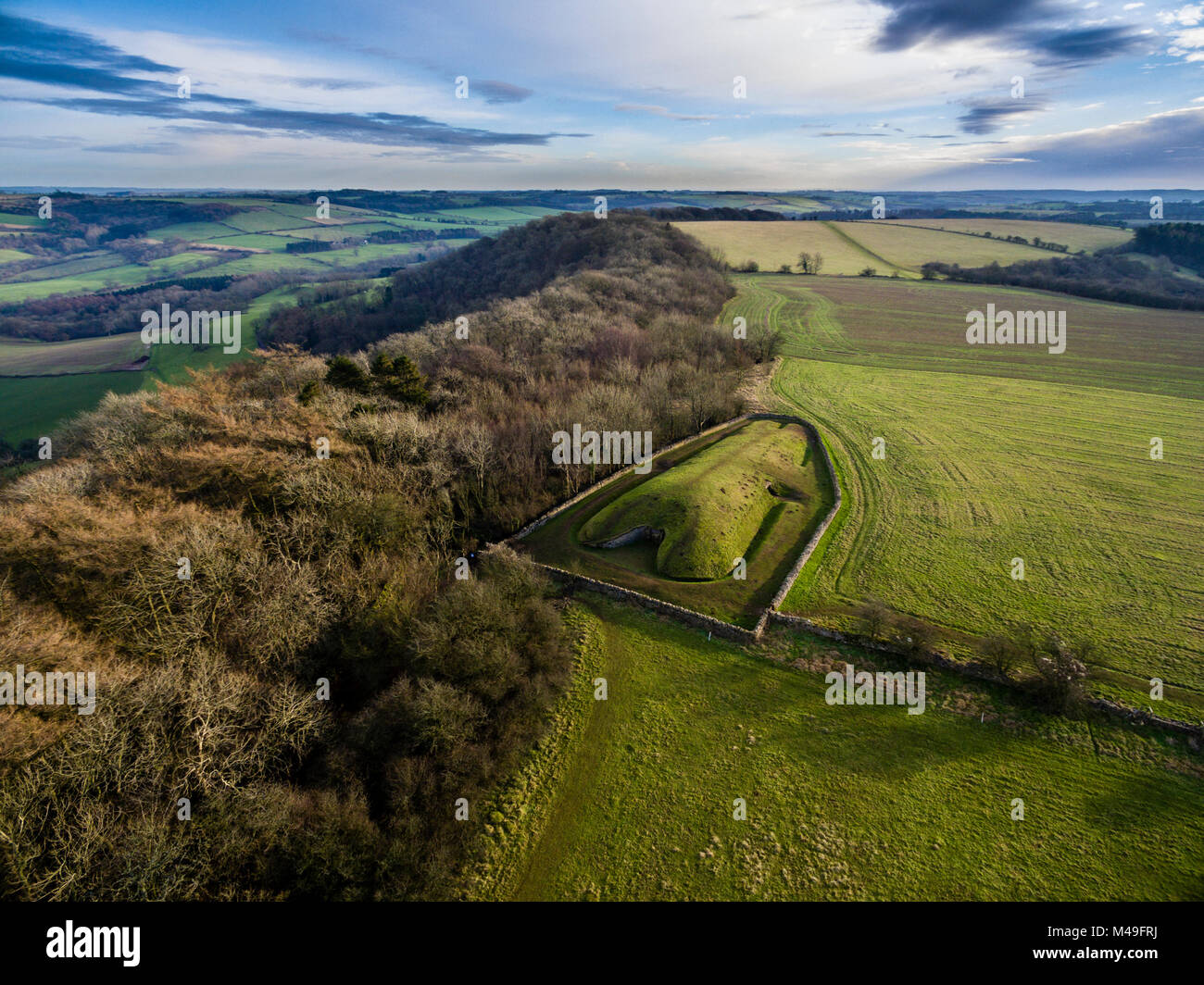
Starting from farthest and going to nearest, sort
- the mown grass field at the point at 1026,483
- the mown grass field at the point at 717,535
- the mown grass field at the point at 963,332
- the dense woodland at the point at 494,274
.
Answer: the dense woodland at the point at 494,274, the mown grass field at the point at 963,332, the mown grass field at the point at 717,535, the mown grass field at the point at 1026,483

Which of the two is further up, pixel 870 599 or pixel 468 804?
pixel 870 599

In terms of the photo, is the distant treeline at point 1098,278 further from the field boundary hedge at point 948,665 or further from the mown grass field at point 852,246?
the field boundary hedge at point 948,665

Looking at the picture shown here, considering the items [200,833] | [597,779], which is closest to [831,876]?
[597,779]

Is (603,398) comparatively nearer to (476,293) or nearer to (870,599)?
(870,599)

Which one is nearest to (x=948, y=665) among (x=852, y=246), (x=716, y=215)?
(x=852, y=246)

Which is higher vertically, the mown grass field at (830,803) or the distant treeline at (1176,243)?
the distant treeline at (1176,243)

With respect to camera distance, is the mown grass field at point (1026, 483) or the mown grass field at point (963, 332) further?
the mown grass field at point (963, 332)

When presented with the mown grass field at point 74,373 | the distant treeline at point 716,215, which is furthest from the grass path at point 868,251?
the mown grass field at point 74,373
